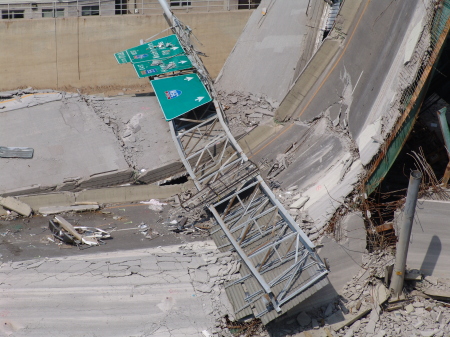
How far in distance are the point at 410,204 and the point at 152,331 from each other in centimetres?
914

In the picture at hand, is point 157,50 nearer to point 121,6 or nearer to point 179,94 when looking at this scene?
point 179,94

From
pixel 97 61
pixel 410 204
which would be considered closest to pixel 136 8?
pixel 97 61

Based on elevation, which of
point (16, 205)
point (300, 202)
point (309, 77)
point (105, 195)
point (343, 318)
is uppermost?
point (309, 77)

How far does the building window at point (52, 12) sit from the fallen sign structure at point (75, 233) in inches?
609

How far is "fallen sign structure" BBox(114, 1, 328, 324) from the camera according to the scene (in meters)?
18.4

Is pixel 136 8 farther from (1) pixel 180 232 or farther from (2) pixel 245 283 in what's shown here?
(2) pixel 245 283

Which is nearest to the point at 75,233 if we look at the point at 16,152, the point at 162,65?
the point at 16,152

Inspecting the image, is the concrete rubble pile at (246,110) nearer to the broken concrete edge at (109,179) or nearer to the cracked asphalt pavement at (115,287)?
the broken concrete edge at (109,179)

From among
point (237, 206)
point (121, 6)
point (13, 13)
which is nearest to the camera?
point (237, 206)

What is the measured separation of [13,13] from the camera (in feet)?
104

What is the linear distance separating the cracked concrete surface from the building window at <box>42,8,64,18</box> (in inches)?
694

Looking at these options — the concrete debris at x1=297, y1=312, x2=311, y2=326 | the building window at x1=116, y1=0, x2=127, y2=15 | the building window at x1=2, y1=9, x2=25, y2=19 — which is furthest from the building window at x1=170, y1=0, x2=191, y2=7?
the concrete debris at x1=297, y1=312, x2=311, y2=326

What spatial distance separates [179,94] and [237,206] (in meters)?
6.65

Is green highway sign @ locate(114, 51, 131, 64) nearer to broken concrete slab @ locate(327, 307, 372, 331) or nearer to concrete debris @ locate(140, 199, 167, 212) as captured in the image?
concrete debris @ locate(140, 199, 167, 212)
